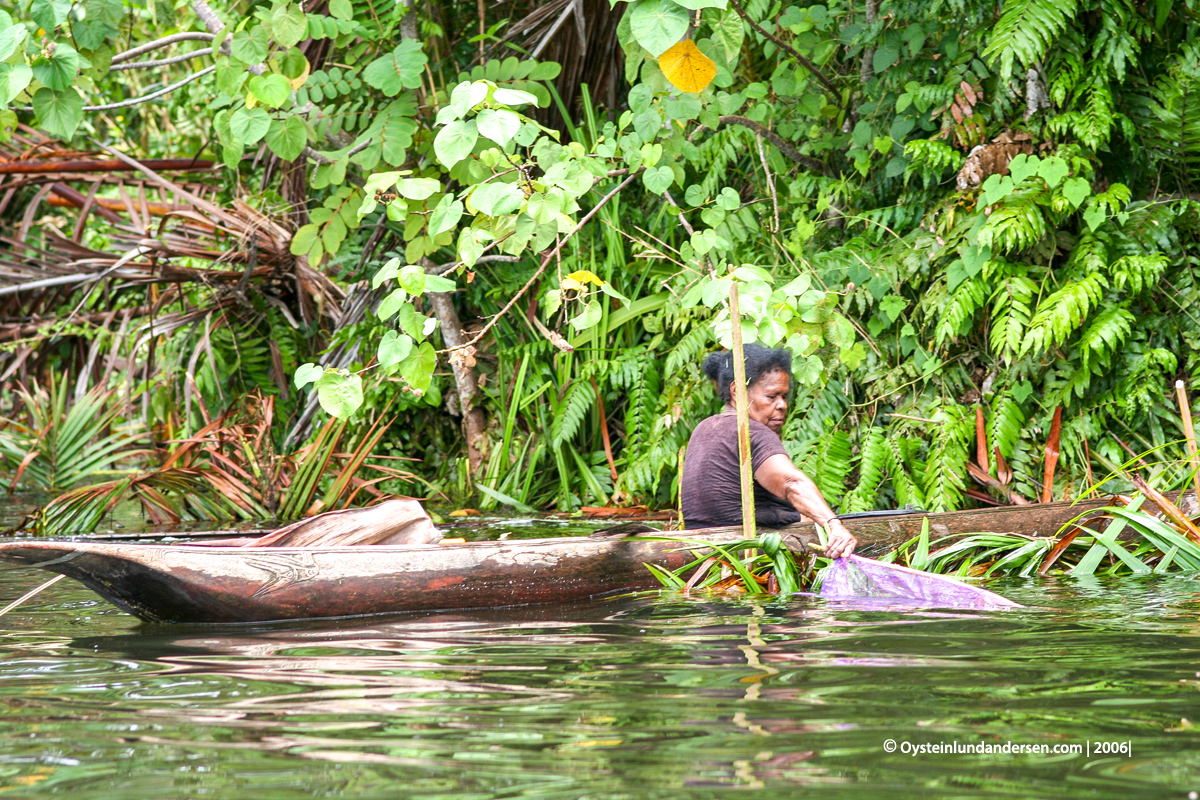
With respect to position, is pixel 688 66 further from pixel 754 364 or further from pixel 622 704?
pixel 622 704

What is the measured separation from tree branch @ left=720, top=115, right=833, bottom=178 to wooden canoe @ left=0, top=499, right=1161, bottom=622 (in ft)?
10.8

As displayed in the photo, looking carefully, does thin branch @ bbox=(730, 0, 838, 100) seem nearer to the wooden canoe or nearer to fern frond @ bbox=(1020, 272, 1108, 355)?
fern frond @ bbox=(1020, 272, 1108, 355)

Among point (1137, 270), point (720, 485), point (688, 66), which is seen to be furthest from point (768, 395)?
point (1137, 270)

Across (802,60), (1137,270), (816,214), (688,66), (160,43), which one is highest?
(160,43)

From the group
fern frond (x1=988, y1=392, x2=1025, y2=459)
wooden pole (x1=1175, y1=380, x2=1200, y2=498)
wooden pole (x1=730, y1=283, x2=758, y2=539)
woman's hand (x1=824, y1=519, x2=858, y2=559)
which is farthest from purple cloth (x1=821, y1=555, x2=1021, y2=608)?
fern frond (x1=988, y1=392, x2=1025, y2=459)

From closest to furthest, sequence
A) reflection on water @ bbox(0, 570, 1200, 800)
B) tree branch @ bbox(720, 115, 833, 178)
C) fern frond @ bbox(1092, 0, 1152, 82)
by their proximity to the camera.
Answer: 1. reflection on water @ bbox(0, 570, 1200, 800)
2. fern frond @ bbox(1092, 0, 1152, 82)
3. tree branch @ bbox(720, 115, 833, 178)

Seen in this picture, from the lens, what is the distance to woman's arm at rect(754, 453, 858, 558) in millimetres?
4566

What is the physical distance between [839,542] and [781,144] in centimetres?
381

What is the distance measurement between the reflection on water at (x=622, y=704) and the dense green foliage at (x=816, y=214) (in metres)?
1.55

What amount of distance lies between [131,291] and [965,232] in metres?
7.48

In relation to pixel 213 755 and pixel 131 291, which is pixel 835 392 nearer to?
pixel 213 755

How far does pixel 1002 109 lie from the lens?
22.1 ft

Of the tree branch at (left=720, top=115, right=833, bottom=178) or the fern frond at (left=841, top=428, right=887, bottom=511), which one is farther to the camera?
the tree branch at (left=720, top=115, right=833, bottom=178)

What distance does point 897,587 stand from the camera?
4.29m
